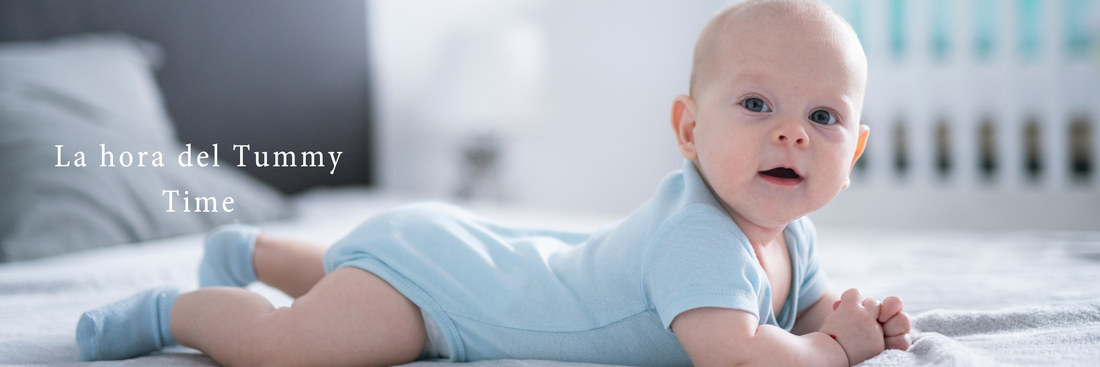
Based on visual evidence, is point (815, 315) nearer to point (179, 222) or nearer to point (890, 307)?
point (890, 307)

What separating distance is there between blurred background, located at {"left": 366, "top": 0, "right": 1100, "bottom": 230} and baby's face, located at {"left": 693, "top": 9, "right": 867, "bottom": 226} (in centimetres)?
219

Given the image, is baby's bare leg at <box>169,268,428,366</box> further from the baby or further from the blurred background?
the blurred background

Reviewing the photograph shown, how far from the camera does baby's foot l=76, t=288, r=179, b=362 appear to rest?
2.30 feet

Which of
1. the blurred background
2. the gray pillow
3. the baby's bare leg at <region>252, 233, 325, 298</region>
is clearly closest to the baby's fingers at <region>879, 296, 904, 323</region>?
the baby's bare leg at <region>252, 233, 325, 298</region>

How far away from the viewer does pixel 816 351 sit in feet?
1.99

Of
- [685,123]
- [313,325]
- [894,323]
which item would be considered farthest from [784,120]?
[313,325]

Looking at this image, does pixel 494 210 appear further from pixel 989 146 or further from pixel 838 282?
pixel 989 146

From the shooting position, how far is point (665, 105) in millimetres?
2932

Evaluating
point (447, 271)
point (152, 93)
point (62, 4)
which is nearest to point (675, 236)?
point (447, 271)

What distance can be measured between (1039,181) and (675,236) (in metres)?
2.59

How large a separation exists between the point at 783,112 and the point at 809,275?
0.25 meters

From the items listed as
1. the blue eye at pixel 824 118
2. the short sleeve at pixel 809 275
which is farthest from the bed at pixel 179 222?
the blue eye at pixel 824 118

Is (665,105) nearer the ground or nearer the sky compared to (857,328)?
nearer the sky

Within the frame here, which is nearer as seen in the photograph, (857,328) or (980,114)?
(857,328)
